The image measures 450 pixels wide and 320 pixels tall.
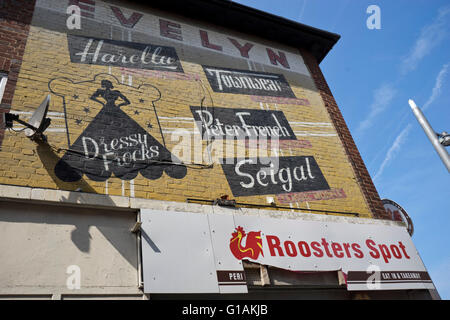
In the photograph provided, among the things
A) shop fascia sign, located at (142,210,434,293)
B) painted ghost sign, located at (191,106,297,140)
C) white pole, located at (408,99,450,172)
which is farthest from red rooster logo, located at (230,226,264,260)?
white pole, located at (408,99,450,172)

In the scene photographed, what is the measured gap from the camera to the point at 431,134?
22.6 feet

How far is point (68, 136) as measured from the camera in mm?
5145

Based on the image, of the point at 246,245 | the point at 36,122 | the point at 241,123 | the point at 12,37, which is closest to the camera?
the point at 36,122

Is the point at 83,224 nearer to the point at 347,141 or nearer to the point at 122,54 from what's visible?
the point at 122,54

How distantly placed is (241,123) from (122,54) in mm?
2765

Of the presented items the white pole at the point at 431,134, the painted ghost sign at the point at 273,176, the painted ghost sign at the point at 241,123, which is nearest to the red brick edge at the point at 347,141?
the painted ghost sign at the point at 273,176

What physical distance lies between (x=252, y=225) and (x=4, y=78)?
460 cm

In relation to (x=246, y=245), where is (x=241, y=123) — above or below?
above

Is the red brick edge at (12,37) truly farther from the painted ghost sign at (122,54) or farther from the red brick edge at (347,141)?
the red brick edge at (347,141)

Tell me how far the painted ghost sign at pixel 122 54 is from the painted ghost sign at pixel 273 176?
263 centimetres

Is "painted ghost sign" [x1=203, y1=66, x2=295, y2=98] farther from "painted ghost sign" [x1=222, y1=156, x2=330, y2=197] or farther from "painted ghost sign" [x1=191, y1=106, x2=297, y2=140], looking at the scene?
"painted ghost sign" [x1=222, y1=156, x2=330, y2=197]

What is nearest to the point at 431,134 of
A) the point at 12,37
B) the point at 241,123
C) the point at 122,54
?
the point at 241,123

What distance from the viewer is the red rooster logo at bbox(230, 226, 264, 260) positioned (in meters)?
4.86
